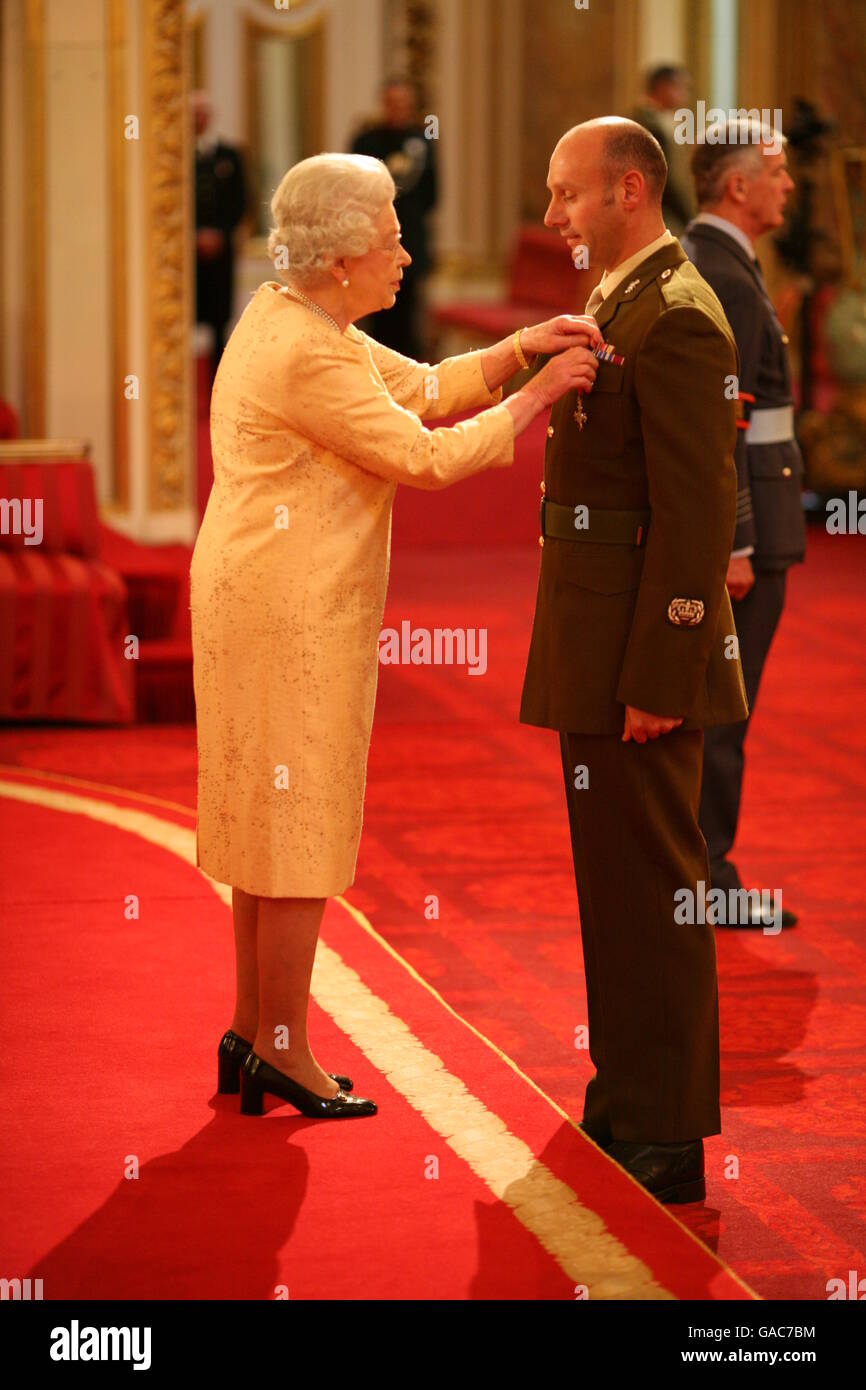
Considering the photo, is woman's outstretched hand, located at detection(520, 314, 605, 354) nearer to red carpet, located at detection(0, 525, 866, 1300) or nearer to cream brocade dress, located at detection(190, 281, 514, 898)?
cream brocade dress, located at detection(190, 281, 514, 898)

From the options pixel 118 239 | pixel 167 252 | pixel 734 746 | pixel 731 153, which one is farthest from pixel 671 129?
pixel 734 746

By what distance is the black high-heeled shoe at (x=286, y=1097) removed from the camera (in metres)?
3.33

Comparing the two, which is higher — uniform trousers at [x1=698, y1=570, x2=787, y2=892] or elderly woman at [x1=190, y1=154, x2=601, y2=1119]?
elderly woman at [x1=190, y1=154, x2=601, y2=1119]

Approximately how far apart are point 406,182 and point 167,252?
12.0 feet

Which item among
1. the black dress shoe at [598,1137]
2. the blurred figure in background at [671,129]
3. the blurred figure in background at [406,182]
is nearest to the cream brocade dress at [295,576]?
the black dress shoe at [598,1137]

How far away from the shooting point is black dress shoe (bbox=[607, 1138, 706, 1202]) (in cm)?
318

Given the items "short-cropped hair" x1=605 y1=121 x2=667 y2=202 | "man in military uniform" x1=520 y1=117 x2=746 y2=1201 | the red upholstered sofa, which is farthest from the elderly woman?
the red upholstered sofa

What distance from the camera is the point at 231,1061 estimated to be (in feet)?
11.2

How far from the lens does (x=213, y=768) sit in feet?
10.8

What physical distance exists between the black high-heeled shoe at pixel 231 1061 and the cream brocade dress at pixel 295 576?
30 centimetres

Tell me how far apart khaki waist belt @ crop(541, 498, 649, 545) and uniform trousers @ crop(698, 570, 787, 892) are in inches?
55.9

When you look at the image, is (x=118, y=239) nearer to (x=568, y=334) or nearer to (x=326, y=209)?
(x=326, y=209)

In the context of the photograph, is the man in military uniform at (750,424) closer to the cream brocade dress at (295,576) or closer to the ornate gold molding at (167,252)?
the cream brocade dress at (295,576)
